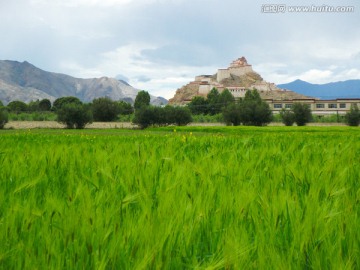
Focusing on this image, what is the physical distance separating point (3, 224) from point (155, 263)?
1.88 feet

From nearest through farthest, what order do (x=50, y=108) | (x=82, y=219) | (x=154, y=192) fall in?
(x=82, y=219), (x=154, y=192), (x=50, y=108)

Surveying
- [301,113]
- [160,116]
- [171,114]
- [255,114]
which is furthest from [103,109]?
[301,113]

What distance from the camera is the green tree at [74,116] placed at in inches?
1850

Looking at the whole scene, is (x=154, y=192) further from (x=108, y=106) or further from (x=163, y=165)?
(x=108, y=106)

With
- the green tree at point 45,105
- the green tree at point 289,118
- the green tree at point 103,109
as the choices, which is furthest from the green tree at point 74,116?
the green tree at point 45,105

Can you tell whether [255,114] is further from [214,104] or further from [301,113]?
[214,104]

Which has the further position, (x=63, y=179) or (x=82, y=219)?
(x=63, y=179)

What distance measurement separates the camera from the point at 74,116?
4716cm

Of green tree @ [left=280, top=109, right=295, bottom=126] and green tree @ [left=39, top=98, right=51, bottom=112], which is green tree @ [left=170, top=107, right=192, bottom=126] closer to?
green tree @ [left=280, top=109, right=295, bottom=126]

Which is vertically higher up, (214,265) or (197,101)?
(197,101)

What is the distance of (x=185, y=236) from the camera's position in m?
1.13

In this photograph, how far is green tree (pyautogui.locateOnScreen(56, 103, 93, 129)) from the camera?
47000mm

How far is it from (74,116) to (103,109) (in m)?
17.2

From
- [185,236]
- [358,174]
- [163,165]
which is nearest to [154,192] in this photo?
[185,236]
